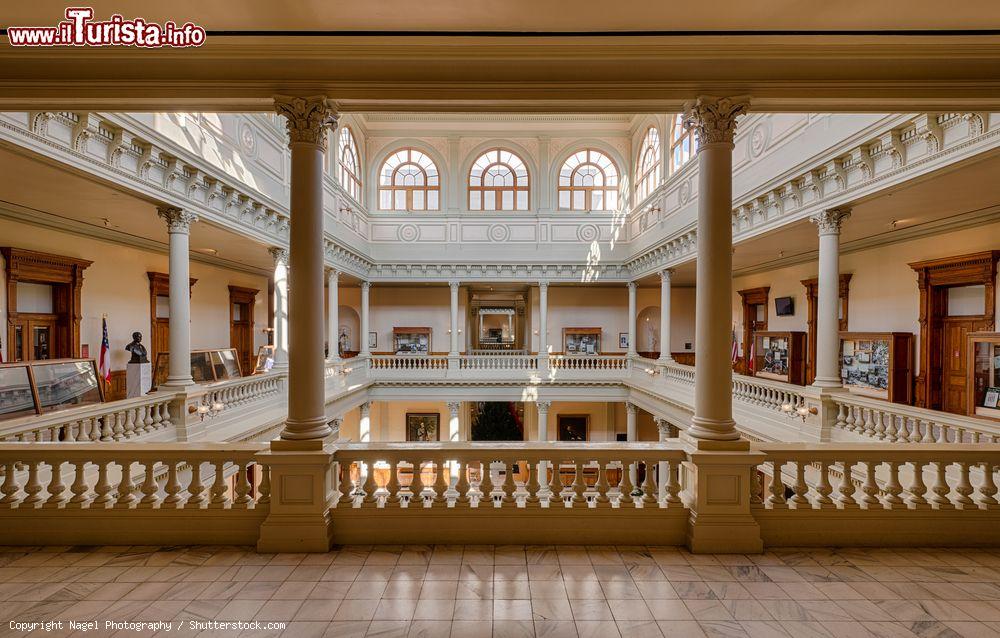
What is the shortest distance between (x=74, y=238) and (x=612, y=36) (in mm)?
10063

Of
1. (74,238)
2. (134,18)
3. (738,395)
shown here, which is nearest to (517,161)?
(738,395)

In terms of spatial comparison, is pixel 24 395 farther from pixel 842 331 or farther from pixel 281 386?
pixel 842 331

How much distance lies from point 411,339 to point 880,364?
45.1 feet

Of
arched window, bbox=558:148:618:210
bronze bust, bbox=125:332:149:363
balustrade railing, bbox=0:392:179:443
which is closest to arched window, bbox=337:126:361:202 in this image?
bronze bust, bbox=125:332:149:363

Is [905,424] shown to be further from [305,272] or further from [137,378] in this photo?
[137,378]

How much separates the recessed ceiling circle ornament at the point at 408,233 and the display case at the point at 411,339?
3626mm

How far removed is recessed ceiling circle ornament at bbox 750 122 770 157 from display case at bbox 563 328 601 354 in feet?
30.9

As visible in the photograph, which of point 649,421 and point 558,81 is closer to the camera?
point 558,81

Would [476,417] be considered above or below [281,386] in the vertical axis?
below

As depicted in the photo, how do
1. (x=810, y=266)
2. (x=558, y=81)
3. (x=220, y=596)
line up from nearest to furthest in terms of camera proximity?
(x=220, y=596)
(x=558, y=81)
(x=810, y=266)

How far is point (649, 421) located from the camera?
16672 mm

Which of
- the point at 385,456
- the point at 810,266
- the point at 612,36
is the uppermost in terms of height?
the point at 612,36

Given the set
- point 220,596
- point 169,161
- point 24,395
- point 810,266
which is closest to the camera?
point 220,596

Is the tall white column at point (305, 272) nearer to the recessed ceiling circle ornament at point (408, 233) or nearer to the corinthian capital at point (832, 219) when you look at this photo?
the corinthian capital at point (832, 219)
